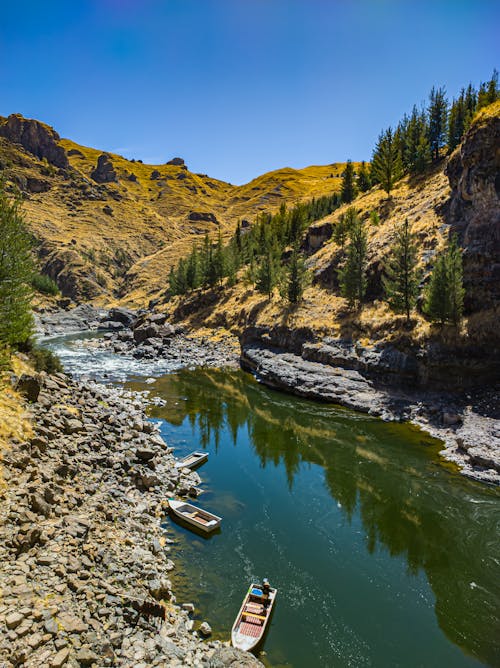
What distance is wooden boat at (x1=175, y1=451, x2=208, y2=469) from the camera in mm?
23506

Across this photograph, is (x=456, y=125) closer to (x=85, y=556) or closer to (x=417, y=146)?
(x=417, y=146)

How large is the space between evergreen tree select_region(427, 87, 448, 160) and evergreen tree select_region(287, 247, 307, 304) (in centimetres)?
4219

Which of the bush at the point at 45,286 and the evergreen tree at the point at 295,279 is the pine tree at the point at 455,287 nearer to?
the evergreen tree at the point at 295,279

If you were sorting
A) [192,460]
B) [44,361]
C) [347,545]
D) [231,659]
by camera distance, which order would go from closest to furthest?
1. [231,659]
2. [347,545]
3. [192,460]
4. [44,361]

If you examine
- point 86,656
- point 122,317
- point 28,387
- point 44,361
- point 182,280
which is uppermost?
point 182,280

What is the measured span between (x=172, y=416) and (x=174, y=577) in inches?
782

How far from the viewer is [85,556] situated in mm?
11820

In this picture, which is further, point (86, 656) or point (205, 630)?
point (205, 630)

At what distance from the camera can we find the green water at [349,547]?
12.6m

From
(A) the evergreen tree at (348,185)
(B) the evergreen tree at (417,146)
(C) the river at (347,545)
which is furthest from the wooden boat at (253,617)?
(A) the evergreen tree at (348,185)

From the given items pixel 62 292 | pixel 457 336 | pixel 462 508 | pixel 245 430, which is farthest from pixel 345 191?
pixel 62 292

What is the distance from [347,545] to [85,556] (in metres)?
11.7

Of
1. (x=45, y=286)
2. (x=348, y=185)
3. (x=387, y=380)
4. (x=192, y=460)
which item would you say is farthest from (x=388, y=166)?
(x=45, y=286)

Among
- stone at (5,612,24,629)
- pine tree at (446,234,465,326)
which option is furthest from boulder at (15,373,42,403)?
pine tree at (446,234,465,326)
